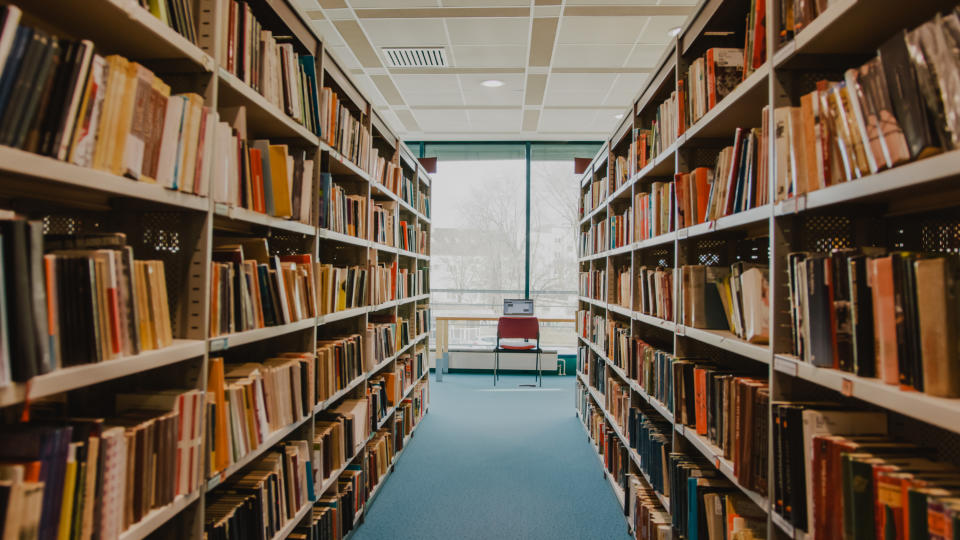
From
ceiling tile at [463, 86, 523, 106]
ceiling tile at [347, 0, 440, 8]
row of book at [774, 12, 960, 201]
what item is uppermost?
ceiling tile at [347, 0, 440, 8]

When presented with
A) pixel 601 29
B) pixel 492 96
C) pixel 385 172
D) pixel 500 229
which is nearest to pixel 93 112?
pixel 385 172

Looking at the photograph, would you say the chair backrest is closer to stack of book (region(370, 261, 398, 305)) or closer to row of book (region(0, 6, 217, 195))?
stack of book (region(370, 261, 398, 305))

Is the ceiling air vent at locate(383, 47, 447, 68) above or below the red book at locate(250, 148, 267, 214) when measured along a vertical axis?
above

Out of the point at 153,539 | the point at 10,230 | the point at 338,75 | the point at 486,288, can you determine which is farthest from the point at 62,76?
the point at 486,288

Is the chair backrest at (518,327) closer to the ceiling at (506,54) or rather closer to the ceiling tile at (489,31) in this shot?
the ceiling at (506,54)

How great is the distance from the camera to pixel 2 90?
73 cm

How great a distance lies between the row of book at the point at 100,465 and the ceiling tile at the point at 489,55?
3.56 meters

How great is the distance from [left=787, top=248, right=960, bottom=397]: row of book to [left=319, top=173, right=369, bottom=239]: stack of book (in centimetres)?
173

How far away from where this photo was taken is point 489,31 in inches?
143

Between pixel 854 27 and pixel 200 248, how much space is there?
5.38 feet

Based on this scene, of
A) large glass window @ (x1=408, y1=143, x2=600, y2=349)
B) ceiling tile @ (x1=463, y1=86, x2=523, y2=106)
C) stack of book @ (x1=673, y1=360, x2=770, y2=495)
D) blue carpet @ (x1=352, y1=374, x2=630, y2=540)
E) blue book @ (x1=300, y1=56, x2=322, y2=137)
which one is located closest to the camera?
stack of book @ (x1=673, y1=360, x2=770, y2=495)

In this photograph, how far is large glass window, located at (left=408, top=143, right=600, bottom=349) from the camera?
21.0ft

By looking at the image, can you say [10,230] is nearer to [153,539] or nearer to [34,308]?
[34,308]

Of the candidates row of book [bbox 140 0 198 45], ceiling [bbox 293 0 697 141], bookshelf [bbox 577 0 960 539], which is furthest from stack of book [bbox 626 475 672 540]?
ceiling [bbox 293 0 697 141]
